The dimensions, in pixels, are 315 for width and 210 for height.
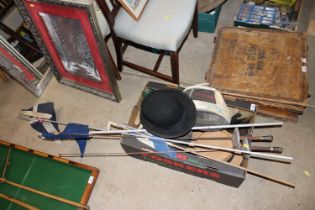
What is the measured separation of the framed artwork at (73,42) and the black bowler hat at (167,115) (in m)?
0.54

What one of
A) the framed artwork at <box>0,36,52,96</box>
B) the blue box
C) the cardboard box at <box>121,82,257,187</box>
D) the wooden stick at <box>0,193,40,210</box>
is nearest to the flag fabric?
the framed artwork at <box>0,36,52,96</box>

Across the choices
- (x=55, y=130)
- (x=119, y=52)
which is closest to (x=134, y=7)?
(x=119, y=52)

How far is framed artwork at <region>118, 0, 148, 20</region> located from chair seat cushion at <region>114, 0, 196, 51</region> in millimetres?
36

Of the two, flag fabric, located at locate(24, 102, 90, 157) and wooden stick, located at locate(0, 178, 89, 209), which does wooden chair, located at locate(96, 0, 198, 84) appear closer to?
flag fabric, located at locate(24, 102, 90, 157)

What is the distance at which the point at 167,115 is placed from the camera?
5.03ft

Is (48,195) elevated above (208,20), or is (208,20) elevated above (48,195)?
(208,20)

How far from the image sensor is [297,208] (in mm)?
1765

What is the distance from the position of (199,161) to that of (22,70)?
1540 mm

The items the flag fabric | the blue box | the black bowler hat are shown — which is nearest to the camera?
the black bowler hat

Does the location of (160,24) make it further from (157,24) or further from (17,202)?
(17,202)

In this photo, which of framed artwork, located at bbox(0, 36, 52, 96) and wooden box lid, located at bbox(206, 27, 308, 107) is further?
framed artwork, located at bbox(0, 36, 52, 96)

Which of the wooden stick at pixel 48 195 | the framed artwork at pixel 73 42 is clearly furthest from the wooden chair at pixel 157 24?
the wooden stick at pixel 48 195

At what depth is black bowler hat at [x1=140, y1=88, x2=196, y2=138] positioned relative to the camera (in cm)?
154

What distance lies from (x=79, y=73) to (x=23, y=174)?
0.85 metres
